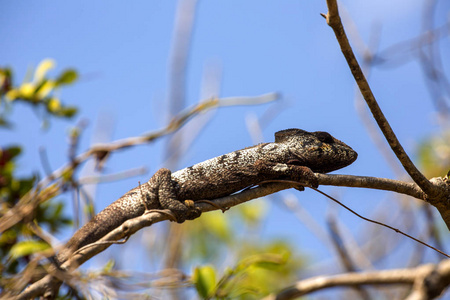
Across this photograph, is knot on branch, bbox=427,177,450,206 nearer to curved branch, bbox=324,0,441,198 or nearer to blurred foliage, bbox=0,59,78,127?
curved branch, bbox=324,0,441,198

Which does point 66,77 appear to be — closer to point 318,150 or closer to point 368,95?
point 318,150

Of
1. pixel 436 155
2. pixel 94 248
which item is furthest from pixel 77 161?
pixel 436 155

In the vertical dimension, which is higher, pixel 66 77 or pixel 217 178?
pixel 66 77

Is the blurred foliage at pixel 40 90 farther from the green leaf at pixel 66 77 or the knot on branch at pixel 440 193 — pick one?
the knot on branch at pixel 440 193

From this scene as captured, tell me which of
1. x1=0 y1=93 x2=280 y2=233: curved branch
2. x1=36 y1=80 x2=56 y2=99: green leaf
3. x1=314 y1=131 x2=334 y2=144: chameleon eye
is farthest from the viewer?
x1=314 y1=131 x2=334 y2=144: chameleon eye

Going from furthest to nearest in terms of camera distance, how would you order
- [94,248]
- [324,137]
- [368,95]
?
[324,137] < [368,95] < [94,248]

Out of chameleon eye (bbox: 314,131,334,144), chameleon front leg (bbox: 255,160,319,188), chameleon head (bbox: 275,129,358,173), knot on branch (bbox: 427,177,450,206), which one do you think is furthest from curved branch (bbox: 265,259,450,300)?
chameleon eye (bbox: 314,131,334,144)

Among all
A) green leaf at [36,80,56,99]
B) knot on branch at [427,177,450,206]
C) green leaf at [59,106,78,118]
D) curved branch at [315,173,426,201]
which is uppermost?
green leaf at [36,80,56,99]

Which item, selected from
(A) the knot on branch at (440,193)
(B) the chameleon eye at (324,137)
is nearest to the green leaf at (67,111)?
(B) the chameleon eye at (324,137)
